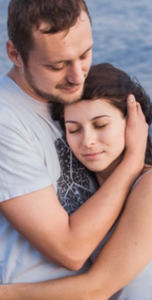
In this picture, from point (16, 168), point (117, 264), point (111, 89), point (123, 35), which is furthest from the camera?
point (123, 35)

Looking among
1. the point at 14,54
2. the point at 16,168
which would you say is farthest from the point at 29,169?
the point at 14,54

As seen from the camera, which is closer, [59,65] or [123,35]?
[59,65]

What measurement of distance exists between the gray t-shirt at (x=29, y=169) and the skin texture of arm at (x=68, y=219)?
0.17 ft

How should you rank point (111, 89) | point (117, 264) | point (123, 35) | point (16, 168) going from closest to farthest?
point (16, 168) → point (117, 264) → point (111, 89) → point (123, 35)

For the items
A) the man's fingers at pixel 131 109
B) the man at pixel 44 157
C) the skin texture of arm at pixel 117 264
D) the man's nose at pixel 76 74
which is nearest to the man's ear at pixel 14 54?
the man at pixel 44 157

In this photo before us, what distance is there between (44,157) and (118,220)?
376mm

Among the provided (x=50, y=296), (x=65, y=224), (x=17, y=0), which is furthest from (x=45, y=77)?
(x=50, y=296)

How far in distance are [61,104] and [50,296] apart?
2.43 feet

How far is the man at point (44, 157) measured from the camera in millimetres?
2865

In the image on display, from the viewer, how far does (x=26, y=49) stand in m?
2.97

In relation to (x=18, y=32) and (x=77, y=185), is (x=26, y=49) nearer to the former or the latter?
(x=18, y=32)

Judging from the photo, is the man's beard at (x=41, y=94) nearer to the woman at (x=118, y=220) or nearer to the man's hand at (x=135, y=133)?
the woman at (x=118, y=220)

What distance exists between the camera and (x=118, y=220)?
3.04 m

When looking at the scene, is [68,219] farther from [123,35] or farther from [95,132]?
A: [123,35]
